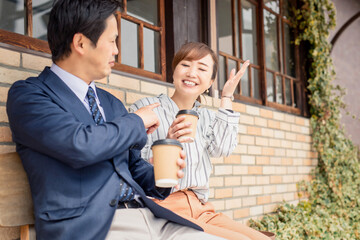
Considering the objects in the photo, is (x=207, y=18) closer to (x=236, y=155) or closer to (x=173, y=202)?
(x=236, y=155)

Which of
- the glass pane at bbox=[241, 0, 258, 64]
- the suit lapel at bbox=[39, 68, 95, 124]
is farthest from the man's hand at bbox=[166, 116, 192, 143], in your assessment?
the glass pane at bbox=[241, 0, 258, 64]

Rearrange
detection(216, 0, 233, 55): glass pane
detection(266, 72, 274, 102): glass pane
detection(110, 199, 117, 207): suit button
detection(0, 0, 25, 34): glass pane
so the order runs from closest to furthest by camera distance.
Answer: detection(110, 199, 117, 207): suit button
detection(0, 0, 25, 34): glass pane
detection(216, 0, 233, 55): glass pane
detection(266, 72, 274, 102): glass pane

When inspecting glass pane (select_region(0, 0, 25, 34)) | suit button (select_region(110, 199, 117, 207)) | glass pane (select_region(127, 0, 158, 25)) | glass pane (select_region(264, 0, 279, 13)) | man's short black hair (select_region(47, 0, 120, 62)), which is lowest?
suit button (select_region(110, 199, 117, 207))

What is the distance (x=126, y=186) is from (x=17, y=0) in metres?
1.23

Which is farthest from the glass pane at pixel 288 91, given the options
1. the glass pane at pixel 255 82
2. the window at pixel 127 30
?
the window at pixel 127 30

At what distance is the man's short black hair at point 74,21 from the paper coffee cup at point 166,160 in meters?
0.46

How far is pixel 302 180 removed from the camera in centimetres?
471

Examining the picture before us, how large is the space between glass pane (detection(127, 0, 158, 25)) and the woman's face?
2.74 ft

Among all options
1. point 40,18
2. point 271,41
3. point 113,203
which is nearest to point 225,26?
point 271,41

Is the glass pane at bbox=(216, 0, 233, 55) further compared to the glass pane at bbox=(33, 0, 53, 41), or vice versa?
the glass pane at bbox=(216, 0, 233, 55)

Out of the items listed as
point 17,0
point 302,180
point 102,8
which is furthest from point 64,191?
point 302,180

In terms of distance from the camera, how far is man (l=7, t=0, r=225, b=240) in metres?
1.27

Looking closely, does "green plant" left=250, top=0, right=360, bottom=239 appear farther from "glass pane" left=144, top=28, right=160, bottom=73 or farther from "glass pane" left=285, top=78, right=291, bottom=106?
"glass pane" left=144, top=28, right=160, bottom=73

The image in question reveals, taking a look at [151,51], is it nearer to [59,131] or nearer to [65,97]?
[65,97]
